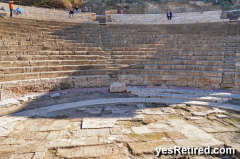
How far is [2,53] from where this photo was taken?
7160 mm

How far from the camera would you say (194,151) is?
2986mm

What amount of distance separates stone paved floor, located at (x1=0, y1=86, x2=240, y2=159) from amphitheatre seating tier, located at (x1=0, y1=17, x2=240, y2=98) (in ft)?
8.75

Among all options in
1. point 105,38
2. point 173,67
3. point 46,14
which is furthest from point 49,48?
point 173,67

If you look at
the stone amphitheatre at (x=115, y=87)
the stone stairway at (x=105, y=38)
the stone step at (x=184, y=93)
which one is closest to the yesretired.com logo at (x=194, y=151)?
the stone amphitheatre at (x=115, y=87)

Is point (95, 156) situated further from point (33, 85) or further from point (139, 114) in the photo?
point (33, 85)

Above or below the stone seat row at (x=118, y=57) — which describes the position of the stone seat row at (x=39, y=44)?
above

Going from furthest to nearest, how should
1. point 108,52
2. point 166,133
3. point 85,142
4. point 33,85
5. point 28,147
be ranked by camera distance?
point 108,52
point 33,85
point 166,133
point 85,142
point 28,147

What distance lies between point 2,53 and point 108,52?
552 cm

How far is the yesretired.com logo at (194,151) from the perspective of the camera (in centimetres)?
295

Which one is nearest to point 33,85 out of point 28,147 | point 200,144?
point 28,147

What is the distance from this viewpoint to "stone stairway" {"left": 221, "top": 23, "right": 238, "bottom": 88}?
763cm

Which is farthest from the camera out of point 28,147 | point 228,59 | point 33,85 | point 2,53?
point 228,59

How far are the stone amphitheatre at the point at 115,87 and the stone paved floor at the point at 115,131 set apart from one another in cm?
2

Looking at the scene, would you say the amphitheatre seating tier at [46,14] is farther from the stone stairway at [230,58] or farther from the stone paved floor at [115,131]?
the stone stairway at [230,58]
